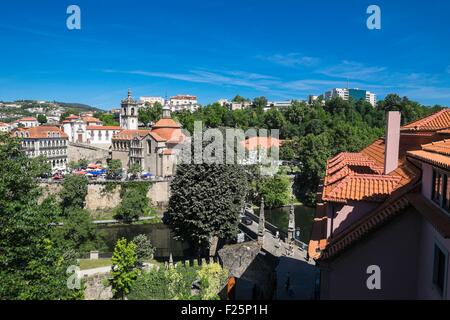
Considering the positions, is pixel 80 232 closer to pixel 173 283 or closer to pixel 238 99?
pixel 173 283

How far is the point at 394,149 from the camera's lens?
39.7 feet

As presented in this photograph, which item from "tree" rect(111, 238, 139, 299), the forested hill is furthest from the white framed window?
the forested hill

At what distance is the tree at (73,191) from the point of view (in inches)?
1602

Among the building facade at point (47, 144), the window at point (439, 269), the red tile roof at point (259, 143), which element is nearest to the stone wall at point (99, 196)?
A: the building facade at point (47, 144)

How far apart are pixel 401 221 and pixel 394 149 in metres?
4.37

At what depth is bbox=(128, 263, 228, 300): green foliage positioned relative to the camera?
16.7 m

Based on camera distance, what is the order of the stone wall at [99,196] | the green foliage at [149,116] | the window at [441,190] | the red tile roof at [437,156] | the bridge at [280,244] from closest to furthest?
the red tile roof at [437,156] < the window at [441,190] < the bridge at [280,244] < the stone wall at [99,196] < the green foliage at [149,116]

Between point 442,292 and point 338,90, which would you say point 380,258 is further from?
point 338,90

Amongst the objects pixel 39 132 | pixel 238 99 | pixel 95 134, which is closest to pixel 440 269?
pixel 39 132

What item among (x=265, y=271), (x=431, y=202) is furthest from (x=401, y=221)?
(x=265, y=271)

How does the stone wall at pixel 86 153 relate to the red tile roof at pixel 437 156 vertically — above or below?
below

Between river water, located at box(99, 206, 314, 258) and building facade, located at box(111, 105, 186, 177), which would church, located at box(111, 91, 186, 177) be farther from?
A: river water, located at box(99, 206, 314, 258)

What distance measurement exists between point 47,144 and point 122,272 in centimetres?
5122

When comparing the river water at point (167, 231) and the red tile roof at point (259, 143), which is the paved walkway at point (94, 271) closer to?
the river water at point (167, 231)
